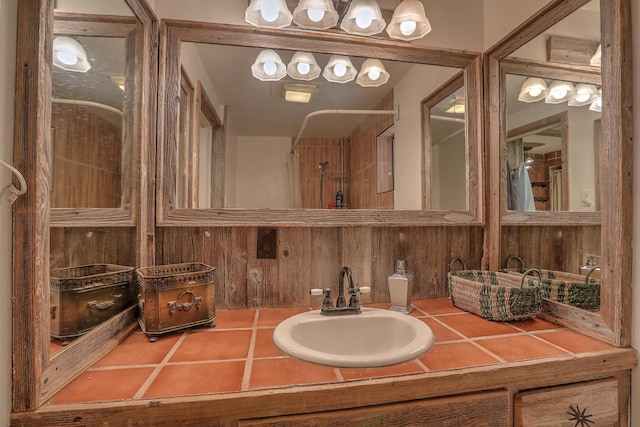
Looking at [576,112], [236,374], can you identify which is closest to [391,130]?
[576,112]

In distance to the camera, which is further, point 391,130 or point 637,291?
point 391,130

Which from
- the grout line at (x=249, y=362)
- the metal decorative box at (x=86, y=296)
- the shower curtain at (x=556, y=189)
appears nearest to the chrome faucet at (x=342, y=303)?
the grout line at (x=249, y=362)

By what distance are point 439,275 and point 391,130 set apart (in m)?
0.66

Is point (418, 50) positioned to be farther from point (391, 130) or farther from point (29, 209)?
point (29, 209)

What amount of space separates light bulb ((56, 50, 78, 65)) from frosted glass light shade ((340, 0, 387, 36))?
891mm

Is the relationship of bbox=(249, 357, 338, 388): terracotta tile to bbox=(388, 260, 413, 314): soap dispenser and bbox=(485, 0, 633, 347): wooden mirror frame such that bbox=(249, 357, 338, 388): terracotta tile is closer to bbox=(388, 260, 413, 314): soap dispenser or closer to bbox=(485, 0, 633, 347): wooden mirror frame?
bbox=(388, 260, 413, 314): soap dispenser

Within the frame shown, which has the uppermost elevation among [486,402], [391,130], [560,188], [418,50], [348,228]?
[418,50]

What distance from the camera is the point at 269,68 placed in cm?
113

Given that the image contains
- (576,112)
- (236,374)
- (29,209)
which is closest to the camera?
(29,209)

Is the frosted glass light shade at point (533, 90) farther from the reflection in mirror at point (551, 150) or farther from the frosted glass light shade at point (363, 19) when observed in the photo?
the frosted glass light shade at point (363, 19)

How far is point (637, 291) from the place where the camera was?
799mm

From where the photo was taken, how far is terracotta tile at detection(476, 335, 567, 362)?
750 mm

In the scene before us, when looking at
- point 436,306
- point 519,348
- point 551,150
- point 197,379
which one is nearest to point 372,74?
point 551,150

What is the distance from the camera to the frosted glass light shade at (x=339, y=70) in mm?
1166
